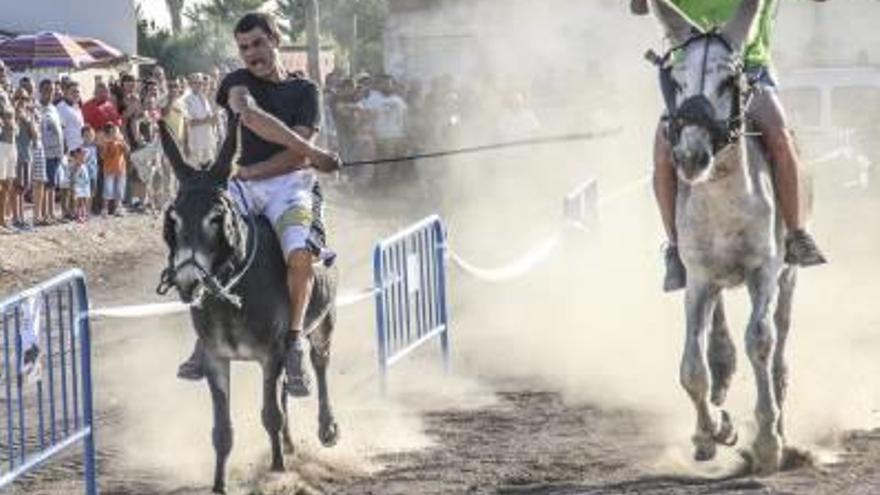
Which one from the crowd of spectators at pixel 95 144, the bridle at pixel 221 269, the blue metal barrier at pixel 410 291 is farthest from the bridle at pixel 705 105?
the crowd of spectators at pixel 95 144

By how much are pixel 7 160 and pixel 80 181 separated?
2610 millimetres

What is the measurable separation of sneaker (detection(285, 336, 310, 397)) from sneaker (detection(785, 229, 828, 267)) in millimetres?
2762

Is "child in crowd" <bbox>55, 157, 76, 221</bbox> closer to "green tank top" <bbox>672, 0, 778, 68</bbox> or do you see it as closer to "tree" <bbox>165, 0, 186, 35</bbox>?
"green tank top" <bbox>672, 0, 778, 68</bbox>

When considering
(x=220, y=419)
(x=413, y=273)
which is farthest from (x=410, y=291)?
(x=220, y=419)

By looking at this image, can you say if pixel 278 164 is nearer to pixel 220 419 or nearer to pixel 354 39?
pixel 220 419

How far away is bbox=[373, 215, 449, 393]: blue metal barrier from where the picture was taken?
14453mm

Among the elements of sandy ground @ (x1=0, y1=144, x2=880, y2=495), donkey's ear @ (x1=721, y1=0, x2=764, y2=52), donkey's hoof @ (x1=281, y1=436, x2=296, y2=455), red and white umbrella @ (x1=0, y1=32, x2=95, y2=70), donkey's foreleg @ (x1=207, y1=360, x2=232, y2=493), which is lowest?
sandy ground @ (x1=0, y1=144, x2=880, y2=495)

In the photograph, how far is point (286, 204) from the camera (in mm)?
11352

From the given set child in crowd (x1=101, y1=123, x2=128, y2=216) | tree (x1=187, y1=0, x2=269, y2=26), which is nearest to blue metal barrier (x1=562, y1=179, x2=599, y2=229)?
child in crowd (x1=101, y1=123, x2=128, y2=216)

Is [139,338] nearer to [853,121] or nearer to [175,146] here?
[175,146]

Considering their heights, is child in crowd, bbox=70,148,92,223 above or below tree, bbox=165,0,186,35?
below

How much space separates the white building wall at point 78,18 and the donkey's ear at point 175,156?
35537 mm

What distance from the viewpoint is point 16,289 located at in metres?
20.9

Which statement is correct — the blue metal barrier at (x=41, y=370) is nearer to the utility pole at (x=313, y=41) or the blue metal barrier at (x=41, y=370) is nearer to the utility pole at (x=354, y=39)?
the utility pole at (x=313, y=41)
